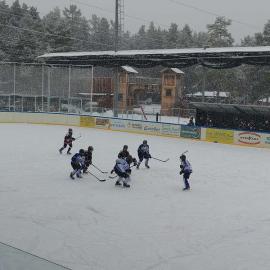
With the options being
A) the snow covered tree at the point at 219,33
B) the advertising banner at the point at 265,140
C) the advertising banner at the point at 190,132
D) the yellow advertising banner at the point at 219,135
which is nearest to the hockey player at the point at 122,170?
the advertising banner at the point at 265,140

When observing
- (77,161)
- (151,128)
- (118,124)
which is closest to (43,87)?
(118,124)

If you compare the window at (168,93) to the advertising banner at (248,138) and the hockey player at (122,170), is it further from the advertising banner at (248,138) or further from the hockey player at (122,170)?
the hockey player at (122,170)

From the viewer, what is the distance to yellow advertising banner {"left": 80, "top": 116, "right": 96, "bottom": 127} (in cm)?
3105

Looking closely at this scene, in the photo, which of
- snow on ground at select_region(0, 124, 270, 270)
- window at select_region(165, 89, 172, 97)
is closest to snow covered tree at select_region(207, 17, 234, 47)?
window at select_region(165, 89, 172, 97)

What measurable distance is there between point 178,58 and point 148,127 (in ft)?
19.5

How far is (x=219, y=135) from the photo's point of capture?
2522cm

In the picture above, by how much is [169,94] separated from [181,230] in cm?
4112

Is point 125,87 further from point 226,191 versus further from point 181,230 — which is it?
point 181,230

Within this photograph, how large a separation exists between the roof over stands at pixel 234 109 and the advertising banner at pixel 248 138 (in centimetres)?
338

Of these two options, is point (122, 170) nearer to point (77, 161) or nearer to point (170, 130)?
point (77, 161)

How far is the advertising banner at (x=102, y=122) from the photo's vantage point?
30266 mm

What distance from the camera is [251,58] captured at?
28.1 meters

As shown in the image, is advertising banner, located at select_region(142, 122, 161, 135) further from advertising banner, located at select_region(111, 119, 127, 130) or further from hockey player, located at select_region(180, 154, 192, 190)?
hockey player, located at select_region(180, 154, 192, 190)

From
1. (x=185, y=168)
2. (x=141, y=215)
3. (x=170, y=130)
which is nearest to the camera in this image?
(x=141, y=215)
